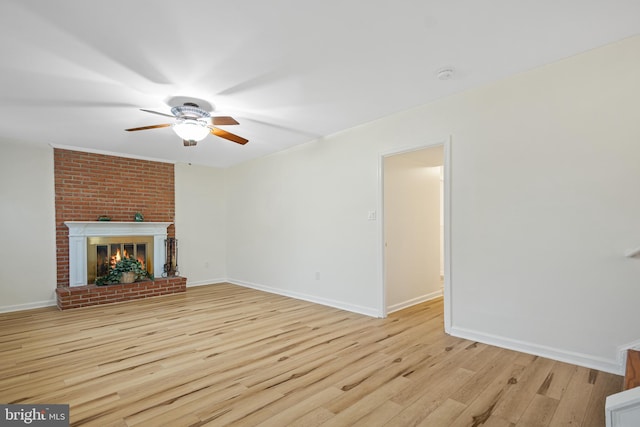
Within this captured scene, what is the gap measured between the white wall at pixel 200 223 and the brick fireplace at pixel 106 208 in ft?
0.68

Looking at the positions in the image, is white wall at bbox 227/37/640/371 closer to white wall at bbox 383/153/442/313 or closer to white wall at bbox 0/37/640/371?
white wall at bbox 0/37/640/371

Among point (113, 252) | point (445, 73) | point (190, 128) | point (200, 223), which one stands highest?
point (445, 73)

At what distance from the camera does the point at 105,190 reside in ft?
17.5

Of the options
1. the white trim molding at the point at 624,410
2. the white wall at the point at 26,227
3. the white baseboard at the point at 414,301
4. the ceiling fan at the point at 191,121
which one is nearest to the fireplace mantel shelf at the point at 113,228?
the white wall at the point at 26,227

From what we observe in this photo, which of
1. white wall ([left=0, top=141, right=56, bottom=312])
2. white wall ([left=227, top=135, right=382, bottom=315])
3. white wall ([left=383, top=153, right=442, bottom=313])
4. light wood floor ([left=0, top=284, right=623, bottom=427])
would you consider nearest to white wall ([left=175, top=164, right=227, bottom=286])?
white wall ([left=227, top=135, right=382, bottom=315])

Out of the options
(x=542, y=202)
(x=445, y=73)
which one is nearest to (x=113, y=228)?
(x=445, y=73)

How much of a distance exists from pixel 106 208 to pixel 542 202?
19.8 feet

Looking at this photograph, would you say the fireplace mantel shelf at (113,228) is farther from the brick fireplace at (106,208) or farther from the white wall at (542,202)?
the white wall at (542,202)

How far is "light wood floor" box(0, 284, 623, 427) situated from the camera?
1.92 meters

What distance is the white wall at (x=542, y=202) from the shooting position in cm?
236

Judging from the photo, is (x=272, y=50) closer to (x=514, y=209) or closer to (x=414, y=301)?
(x=514, y=209)

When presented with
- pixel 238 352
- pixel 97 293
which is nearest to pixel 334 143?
pixel 238 352

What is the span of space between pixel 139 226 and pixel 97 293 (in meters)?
1.24

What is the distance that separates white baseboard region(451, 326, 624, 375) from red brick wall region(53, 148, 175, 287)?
17.1 feet
